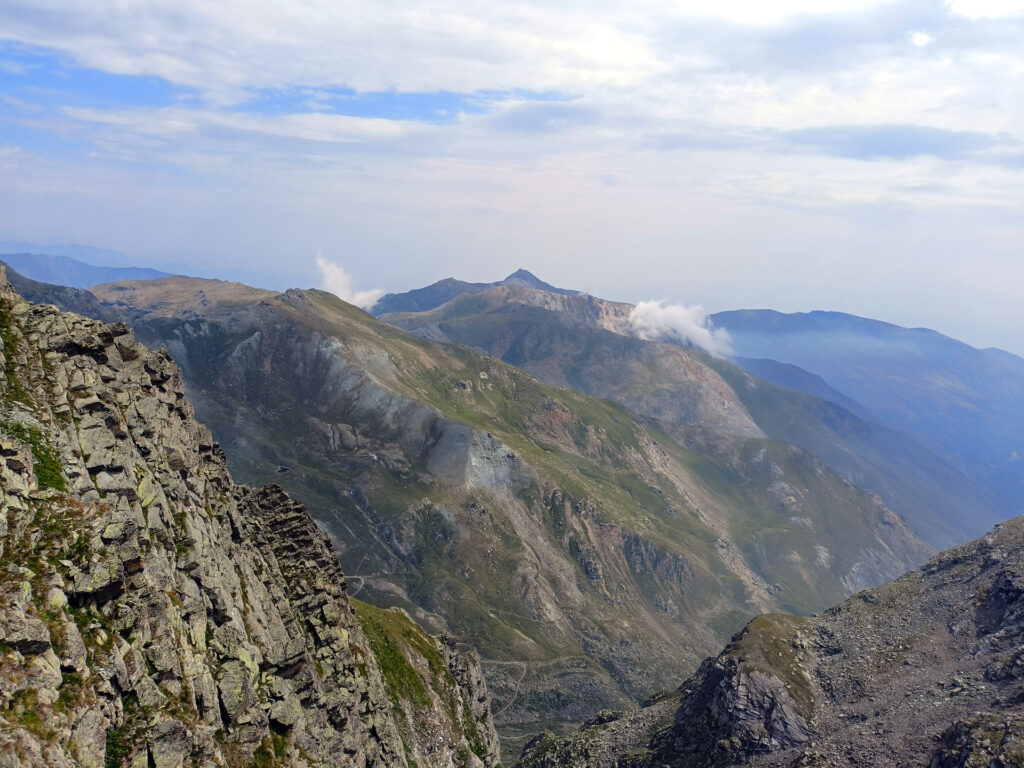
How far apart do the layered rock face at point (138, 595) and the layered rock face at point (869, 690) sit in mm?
60618

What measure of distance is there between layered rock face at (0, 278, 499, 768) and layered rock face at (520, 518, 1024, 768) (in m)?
60.6

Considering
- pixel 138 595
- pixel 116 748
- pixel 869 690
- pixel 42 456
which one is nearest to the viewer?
pixel 116 748

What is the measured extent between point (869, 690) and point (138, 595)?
12050 cm

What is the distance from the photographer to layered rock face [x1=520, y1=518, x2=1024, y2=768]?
9844 cm

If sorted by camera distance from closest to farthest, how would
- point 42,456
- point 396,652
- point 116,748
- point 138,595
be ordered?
1. point 116,748
2. point 138,595
3. point 42,456
4. point 396,652

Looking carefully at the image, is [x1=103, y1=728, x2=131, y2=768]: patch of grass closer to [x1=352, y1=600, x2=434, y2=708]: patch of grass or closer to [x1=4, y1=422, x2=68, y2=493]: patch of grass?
[x1=4, y1=422, x2=68, y2=493]: patch of grass

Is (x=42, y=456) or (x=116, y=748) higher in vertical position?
(x=42, y=456)

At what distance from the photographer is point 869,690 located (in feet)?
391

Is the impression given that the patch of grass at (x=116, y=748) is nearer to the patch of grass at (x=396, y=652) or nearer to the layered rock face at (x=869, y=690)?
the patch of grass at (x=396, y=652)

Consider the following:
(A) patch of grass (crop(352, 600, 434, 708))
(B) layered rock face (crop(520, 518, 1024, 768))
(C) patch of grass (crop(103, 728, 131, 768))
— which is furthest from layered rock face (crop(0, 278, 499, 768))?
(B) layered rock face (crop(520, 518, 1024, 768))

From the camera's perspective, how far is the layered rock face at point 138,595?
38.0 metres

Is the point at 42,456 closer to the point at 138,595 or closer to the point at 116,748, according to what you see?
the point at 138,595

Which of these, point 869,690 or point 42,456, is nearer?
point 42,456

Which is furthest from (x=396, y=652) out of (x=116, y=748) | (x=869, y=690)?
(x=116, y=748)
